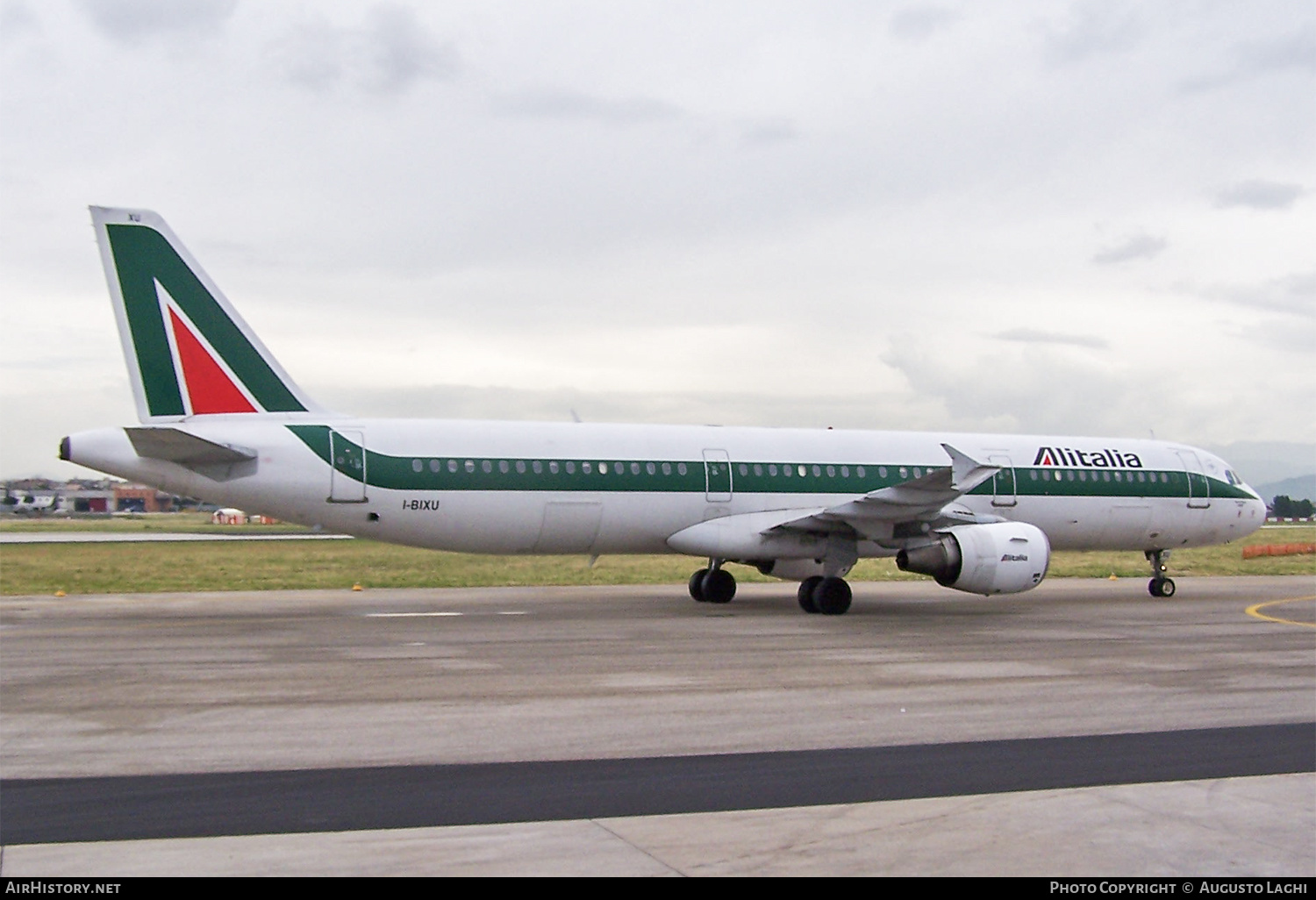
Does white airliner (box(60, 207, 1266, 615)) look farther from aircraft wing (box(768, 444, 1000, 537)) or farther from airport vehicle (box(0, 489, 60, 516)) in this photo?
airport vehicle (box(0, 489, 60, 516))

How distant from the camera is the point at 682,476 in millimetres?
22031

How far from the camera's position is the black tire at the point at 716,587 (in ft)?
76.2

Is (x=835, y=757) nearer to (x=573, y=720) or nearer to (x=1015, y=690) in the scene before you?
(x=573, y=720)

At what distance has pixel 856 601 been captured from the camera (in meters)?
24.3

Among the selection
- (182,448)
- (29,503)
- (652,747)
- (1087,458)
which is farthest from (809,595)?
(29,503)

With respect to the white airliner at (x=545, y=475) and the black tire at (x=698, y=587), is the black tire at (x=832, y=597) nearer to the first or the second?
the white airliner at (x=545, y=475)

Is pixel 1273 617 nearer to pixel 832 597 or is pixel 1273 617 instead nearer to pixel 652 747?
pixel 832 597

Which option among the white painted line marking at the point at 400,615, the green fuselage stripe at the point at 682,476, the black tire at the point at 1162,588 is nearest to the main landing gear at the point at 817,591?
the green fuselage stripe at the point at 682,476

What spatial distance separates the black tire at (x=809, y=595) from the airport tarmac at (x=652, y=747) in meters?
2.70

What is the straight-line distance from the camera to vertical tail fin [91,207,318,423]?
1878 centimetres

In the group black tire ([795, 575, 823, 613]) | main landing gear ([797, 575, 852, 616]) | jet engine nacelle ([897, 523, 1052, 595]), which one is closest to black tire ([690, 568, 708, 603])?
black tire ([795, 575, 823, 613])

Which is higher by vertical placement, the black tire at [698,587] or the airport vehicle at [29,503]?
the airport vehicle at [29,503]

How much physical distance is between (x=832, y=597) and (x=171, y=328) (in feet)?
38.8

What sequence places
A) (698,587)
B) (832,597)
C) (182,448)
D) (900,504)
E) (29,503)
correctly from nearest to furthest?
(182,448), (900,504), (832,597), (698,587), (29,503)
